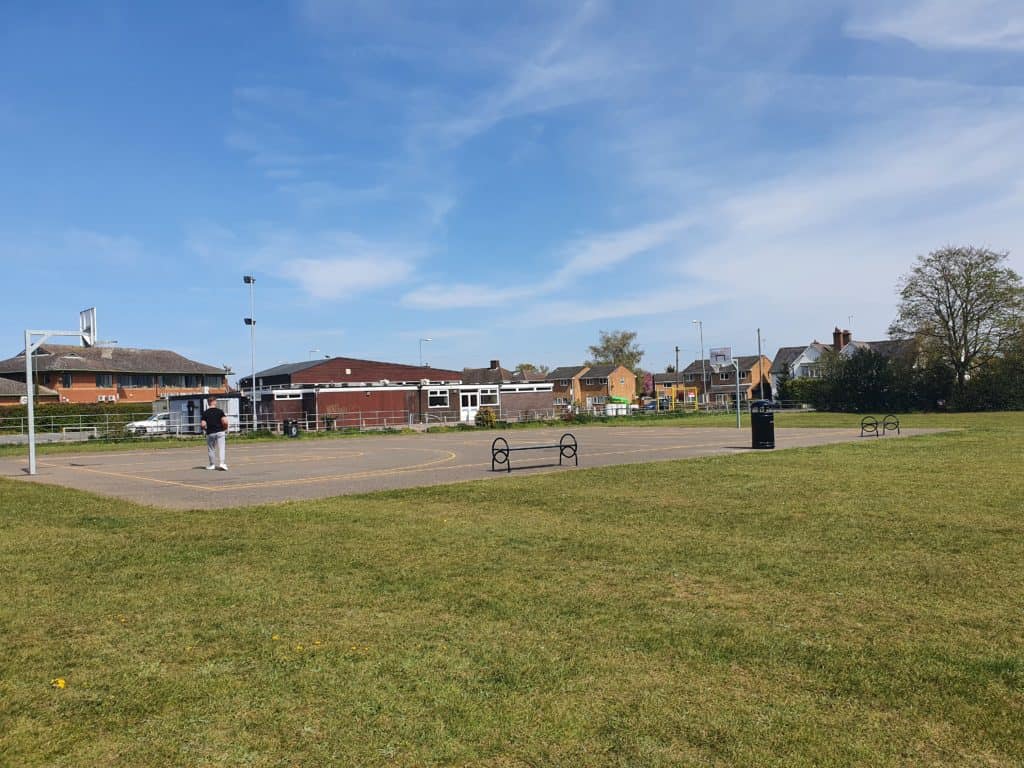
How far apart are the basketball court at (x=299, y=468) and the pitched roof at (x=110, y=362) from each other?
48340 millimetres

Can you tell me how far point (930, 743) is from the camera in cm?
381

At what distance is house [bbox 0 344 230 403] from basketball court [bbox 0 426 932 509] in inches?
1812

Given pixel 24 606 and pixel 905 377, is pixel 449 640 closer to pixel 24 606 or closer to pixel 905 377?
pixel 24 606

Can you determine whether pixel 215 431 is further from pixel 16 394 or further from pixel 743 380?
pixel 743 380

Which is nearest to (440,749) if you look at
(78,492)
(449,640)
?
(449,640)

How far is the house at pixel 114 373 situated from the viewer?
232ft

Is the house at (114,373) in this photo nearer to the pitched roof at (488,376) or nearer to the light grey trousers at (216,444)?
the pitched roof at (488,376)

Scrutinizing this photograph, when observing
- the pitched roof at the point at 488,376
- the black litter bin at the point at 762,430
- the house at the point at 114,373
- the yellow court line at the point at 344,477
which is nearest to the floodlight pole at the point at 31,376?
the yellow court line at the point at 344,477

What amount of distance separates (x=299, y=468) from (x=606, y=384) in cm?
9004

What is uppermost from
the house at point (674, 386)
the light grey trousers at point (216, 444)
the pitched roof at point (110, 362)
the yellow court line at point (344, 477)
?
the pitched roof at point (110, 362)

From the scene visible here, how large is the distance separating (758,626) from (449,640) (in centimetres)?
230

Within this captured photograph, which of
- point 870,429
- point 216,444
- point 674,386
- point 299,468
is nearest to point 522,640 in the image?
point 299,468

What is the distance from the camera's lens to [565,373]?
117 m

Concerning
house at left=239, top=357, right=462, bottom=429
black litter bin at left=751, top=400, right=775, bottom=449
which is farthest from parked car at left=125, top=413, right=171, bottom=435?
black litter bin at left=751, top=400, right=775, bottom=449
